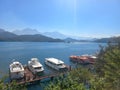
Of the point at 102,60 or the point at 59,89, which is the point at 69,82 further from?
the point at 102,60

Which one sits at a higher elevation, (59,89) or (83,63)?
(59,89)

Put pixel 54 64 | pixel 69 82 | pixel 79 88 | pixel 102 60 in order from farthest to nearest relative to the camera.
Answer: pixel 54 64, pixel 102 60, pixel 69 82, pixel 79 88

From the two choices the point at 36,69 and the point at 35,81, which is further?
the point at 36,69

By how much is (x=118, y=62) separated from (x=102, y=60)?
18.7m

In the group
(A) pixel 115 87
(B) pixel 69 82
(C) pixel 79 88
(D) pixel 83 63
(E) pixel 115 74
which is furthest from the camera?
(D) pixel 83 63

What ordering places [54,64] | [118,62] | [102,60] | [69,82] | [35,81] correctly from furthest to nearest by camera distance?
[54,64], [102,60], [35,81], [118,62], [69,82]

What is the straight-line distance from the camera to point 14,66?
6044 centimetres

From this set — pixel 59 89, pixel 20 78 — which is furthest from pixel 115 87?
pixel 20 78

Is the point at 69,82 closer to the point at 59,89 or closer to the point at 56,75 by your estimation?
the point at 59,89

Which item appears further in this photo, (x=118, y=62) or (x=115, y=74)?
(x=118, y=62)

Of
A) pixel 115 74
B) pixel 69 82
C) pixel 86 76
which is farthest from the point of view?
pixel 86 76

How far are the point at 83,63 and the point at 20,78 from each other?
39.6 meters

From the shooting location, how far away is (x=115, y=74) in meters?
34.0

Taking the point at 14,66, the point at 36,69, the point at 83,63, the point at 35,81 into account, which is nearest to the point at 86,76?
the point at 35,81
